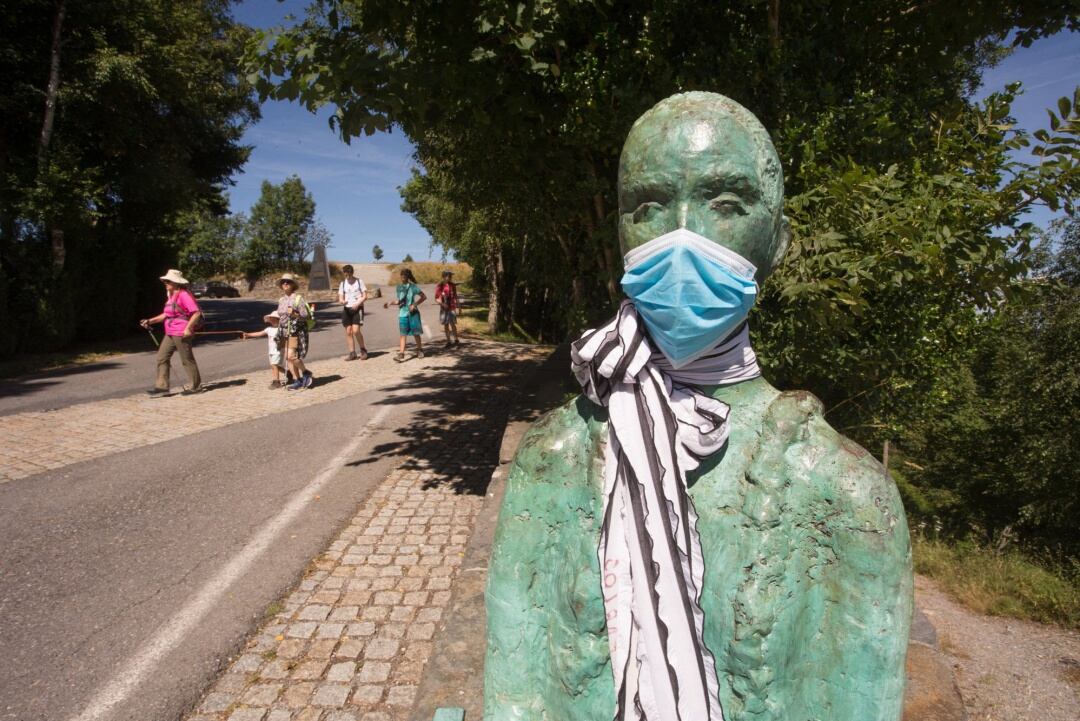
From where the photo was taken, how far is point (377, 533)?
5.34 metres

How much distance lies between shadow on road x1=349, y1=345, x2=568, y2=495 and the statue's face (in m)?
5.40

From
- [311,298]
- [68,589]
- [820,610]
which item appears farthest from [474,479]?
[311,298]

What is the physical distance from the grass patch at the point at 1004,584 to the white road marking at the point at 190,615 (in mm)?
5603

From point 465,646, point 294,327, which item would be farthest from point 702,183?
point 294,327

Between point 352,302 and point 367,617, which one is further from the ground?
point 352,302

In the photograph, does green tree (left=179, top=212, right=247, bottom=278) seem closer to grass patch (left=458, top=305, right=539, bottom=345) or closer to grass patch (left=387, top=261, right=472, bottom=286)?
grass patch (left=387, top=261, right=472, bottom=286)

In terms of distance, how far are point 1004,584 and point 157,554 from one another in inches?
273

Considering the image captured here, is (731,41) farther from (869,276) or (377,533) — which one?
(377,533)

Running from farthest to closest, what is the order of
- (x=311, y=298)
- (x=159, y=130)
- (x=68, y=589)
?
(x=311, y=298) < (x=159, y=130) < (x=68, y=589)

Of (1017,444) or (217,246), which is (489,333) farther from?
(217,246)

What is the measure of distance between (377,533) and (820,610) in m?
4.67

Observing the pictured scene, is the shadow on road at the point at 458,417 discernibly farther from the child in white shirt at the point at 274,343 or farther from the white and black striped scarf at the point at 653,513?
the white and black striped scarf at the point at 653,513

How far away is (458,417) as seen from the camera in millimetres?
9203

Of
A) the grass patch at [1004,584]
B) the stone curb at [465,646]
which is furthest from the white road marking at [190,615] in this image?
the grass patch at [1004,584]
